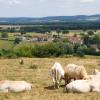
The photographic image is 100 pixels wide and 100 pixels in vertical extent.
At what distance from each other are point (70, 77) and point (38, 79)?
3.39 meters

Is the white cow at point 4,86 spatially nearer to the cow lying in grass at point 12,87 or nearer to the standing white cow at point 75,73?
the cow lying in grass at point 12,87

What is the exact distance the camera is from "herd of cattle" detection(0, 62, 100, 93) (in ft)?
54.7

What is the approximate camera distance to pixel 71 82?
17141mm

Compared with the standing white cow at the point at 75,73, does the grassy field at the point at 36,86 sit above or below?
below

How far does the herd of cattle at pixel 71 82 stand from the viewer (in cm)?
1669

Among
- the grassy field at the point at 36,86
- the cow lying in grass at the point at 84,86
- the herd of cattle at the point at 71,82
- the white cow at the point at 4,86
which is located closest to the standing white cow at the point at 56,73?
the herd of cattle at the point at 71,82

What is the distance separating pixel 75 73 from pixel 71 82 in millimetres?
1593

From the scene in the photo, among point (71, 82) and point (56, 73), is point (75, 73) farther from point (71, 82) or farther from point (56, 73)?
point (71, 82)

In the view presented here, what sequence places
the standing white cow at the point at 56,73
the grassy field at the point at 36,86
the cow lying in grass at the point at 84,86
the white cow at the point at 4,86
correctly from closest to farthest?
the grassy field at the point at 36,86 < the cow lying in grass at the point at 84,86 < the white cow at the point at 4,86 < the standing white cow at the point at 56,73

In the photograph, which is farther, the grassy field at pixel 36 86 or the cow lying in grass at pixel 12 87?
the cow lying in grass at pixel 12 87

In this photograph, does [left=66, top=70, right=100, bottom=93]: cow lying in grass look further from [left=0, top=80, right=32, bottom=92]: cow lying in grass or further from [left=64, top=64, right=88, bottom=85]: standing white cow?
[left=0, top=80, right=32, bottom=92]: cow lying in grass

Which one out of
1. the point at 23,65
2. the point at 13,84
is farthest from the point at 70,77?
the point at 23,65

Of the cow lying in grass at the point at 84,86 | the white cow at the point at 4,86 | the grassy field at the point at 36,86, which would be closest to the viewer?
the grassy field at the point at 36,86

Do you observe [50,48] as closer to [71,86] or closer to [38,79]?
[38,79]
